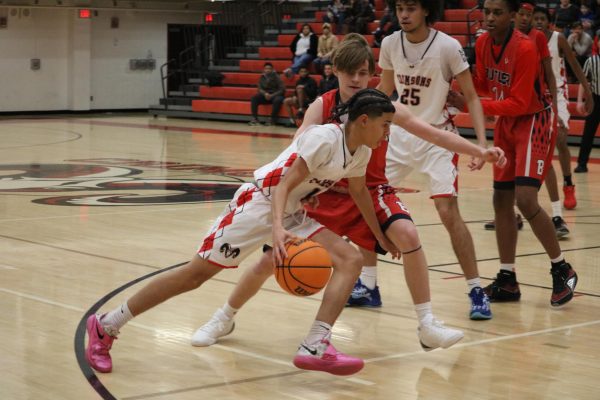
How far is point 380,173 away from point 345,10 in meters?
18.4

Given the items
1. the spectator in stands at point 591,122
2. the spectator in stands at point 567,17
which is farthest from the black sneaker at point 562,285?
the spectator in stands at point 567,17

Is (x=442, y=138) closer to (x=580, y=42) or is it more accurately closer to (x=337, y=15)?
(x=580, y=42)

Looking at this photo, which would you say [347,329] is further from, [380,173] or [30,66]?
[30,66]

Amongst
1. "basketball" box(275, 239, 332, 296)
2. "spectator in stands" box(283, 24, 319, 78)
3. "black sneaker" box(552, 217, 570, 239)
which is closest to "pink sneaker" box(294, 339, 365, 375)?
"basketball" box(275, 239, 332, 296)

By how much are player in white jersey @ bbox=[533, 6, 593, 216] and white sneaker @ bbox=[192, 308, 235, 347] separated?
13.4ft

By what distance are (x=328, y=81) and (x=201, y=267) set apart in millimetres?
15491

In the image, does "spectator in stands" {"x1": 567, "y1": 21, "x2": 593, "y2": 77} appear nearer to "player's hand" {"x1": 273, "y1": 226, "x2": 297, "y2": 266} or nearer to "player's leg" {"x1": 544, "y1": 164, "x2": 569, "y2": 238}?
"player's leg" {"x1": 544, "y1": 164, "x2": 569, "y2": 238}

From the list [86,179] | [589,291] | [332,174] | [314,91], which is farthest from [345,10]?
[332,174]

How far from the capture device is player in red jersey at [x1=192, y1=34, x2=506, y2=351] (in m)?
4.61

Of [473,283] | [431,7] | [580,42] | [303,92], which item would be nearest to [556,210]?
[473,283]

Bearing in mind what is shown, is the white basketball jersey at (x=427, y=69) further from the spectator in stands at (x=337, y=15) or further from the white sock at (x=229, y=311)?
the spectator in stands at (x=337, y=15)

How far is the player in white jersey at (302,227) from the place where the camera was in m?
4.21

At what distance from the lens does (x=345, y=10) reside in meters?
23.1

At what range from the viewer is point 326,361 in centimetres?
419
